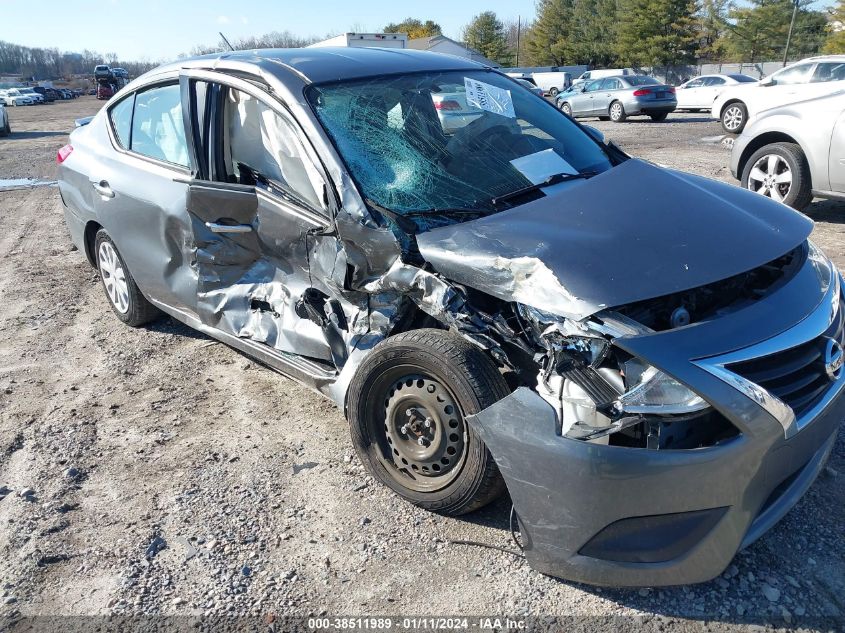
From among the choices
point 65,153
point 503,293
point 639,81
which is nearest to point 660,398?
point 503,293

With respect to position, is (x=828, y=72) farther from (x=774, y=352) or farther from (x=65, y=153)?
(x=774, y=352)

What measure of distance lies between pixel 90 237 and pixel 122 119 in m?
0.97

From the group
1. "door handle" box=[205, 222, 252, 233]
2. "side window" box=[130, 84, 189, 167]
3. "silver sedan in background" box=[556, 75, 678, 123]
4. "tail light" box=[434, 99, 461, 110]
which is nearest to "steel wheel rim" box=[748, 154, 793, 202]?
"tail light" box=[434, 99, 461, 110]

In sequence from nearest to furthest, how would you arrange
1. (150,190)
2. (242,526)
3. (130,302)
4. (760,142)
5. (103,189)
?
(242,526) → (150,190) → (103,189) → (130,302) → (760,142)

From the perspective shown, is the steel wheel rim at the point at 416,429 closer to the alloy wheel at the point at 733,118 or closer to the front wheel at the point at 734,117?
the front wheel at the point at 734,117

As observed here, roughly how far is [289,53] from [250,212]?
1.01 metres

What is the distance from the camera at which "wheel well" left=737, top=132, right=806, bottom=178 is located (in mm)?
6746

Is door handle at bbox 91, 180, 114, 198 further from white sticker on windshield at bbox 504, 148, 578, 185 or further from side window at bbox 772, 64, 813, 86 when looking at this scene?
side window at bbox 772, 64, 813, 86

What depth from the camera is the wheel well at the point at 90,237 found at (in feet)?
16.0

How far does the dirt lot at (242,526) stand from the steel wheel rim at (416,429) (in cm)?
21

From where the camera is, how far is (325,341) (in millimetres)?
3143

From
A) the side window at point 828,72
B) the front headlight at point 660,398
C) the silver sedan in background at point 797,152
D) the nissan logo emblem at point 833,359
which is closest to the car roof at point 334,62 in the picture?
the front headlight at point 660,398

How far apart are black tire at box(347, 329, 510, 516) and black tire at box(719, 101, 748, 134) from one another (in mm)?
15746

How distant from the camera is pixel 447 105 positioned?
140 inches
